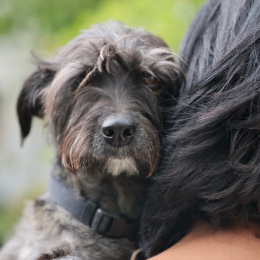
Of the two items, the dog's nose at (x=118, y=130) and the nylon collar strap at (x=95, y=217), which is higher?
the dog's nose at (x=118, y=130)

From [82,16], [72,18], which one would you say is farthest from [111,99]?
[72,18]

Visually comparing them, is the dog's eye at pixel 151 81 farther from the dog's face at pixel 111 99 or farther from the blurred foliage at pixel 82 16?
the blurred foliage at pixel 82 16

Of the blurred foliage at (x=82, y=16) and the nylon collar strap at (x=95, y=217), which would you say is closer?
the nylon collar strap at (x=95, y=217)

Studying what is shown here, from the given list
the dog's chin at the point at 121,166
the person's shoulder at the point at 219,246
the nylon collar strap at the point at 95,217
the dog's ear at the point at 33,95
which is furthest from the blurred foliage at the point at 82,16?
the person's shoulder at the point at 219,246

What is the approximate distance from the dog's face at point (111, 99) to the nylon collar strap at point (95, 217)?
0.76 ft

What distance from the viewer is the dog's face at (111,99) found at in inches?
99.7

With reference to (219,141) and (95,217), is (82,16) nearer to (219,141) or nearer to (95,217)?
(95,217)

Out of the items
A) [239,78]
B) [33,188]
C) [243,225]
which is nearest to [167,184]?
[243,225]

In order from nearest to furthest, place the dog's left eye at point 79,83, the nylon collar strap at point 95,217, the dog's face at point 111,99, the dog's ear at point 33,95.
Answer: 1. the dog's face at point 111,99
2. the nylon collar strap at point 95,217
3. the dog's left eye at point 79,83
4. the dog's ear at point 33,95

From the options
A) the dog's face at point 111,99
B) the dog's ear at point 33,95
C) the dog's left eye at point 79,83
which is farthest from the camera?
the dog's ear at point 33,95

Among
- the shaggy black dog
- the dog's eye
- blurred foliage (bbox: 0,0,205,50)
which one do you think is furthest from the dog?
blurred foliage (bbox: 0,0,205,50)

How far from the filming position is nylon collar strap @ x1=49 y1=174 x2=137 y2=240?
2.72m

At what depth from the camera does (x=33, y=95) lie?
11.2ft

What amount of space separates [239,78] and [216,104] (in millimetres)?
170
